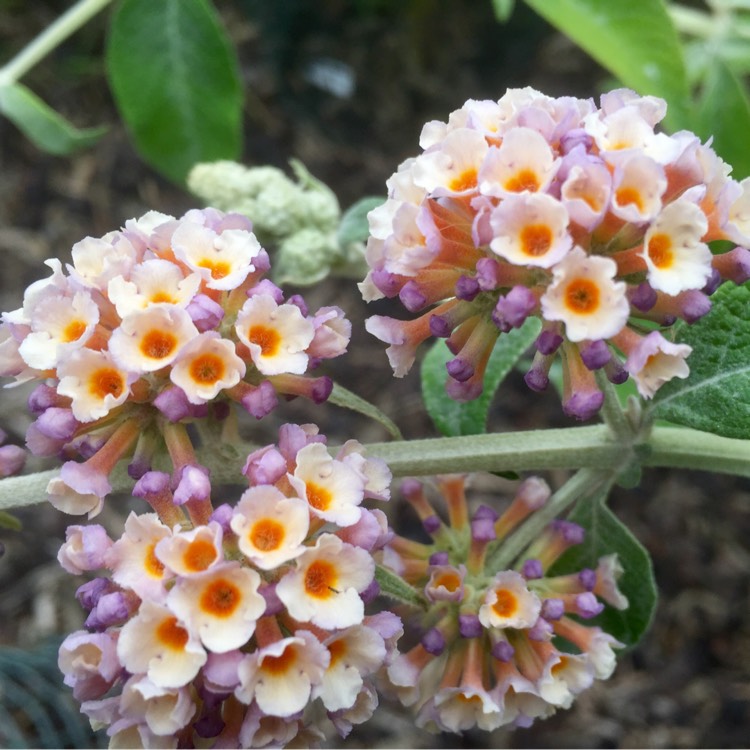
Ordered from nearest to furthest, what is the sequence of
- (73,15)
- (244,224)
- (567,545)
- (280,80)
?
(244,224), (567,545), (73,15), (280,80)

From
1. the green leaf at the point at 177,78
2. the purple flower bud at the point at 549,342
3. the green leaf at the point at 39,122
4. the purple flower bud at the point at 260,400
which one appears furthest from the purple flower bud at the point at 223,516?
the green leaf at the point at 177,78

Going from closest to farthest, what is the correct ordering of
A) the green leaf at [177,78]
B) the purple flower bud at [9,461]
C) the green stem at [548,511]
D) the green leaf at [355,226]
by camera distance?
the purple flower bud at [9,461] < the green stem at [548,511] < the green leaf at [355,226] < the green leaf at [177,78]

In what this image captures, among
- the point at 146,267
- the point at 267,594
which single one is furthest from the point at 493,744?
the point at 146,267

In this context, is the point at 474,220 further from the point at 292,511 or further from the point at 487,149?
the point at 292,511

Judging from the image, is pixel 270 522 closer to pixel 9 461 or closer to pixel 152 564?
pixel 152 564

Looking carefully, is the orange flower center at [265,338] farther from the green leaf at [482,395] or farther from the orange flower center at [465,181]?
the green leaf at [482,395]
